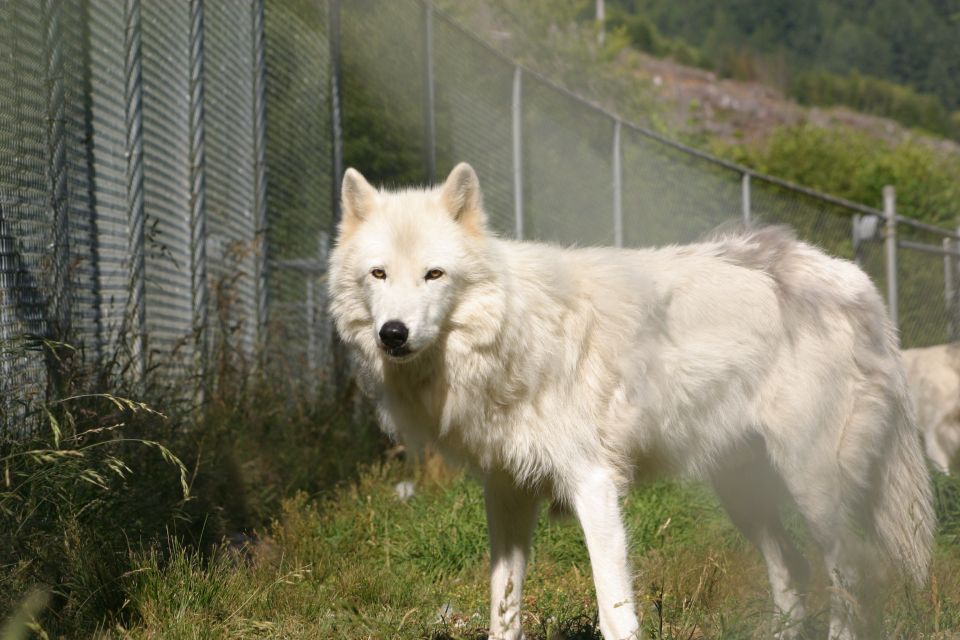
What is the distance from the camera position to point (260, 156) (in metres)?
6.83

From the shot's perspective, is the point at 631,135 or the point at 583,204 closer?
the point at 583,204

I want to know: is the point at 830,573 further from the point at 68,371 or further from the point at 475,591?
the point at 68,371

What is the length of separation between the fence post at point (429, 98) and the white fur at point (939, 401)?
4.00 m

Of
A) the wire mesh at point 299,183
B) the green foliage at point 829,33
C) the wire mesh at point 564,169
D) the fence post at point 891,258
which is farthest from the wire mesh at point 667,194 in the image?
the green foliage at point 829,33

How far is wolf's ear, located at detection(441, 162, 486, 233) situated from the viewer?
384cm

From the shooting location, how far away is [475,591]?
14.8 ft

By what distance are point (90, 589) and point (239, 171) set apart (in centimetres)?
373

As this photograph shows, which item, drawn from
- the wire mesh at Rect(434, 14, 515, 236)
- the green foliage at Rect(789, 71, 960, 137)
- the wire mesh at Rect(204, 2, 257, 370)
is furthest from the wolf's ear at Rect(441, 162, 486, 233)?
the green foliage at Rect(789, 71, 960, 137)

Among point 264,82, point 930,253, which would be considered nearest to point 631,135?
point 264,82

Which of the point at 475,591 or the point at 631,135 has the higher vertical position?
the point at 631,135

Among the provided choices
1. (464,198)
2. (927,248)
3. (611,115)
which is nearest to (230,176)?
(464,198)

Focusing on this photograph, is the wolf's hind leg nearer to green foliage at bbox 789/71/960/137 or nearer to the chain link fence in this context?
the chain link fence

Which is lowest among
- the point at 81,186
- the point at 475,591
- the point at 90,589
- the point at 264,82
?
the point at 475,591

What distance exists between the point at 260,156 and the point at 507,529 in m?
3.79
